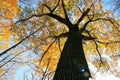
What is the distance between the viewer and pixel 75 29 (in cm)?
868

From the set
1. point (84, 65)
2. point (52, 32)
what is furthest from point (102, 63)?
point (84, 65)

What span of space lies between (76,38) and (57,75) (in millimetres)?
1841

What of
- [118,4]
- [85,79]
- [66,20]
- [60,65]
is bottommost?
[85,79]

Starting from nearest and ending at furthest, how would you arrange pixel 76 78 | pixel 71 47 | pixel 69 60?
pixel 76 78 < pixel 69 60 < pixel 71 47

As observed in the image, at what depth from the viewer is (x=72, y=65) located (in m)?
7.02

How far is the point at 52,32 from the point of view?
12.3 meters

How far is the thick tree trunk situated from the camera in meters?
6.75

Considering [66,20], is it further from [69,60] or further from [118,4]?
[118,4]

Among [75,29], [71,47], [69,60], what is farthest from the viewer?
[75,29]

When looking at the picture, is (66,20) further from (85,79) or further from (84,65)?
(85,79)

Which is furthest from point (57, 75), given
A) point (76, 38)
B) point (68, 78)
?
point (76, 38)

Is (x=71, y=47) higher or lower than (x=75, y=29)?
lower

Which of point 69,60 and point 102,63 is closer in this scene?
point 69,60

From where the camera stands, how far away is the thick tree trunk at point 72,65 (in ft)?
22.1
